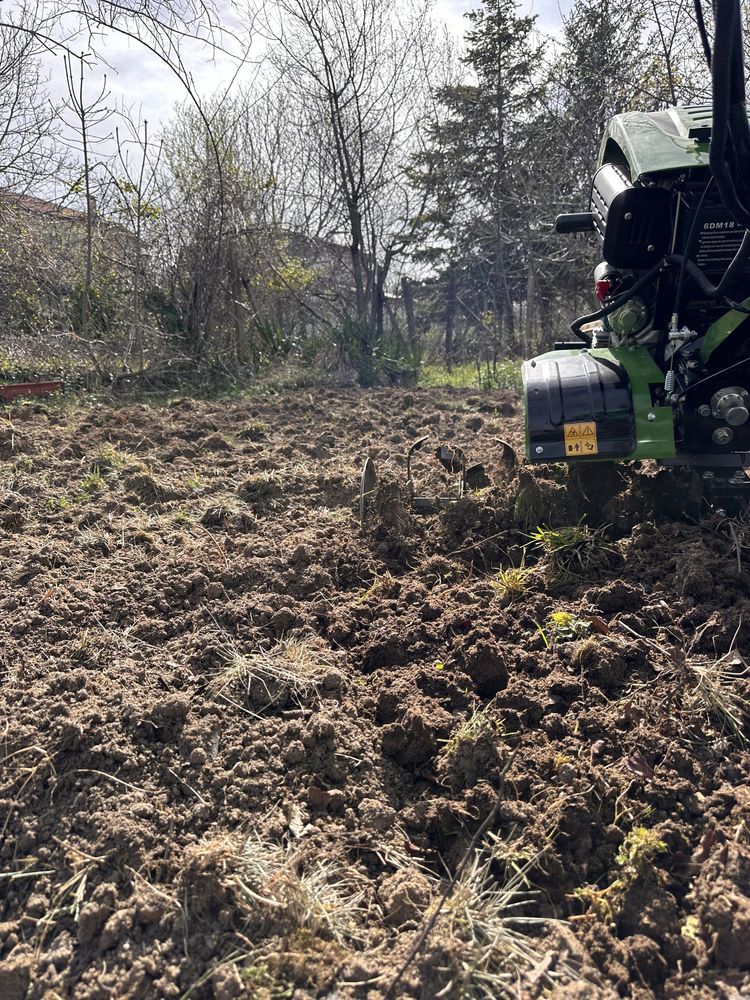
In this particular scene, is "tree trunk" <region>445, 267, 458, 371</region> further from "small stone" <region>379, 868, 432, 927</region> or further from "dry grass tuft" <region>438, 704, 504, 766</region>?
"small stone" <region>379, 868, 432, 927</region>

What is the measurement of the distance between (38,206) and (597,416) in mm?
9183

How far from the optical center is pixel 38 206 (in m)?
9.56

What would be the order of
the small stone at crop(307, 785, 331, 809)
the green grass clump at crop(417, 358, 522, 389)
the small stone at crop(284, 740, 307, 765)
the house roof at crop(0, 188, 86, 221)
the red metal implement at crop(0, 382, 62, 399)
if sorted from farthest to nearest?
1. the green grass clump at crop(417, 358, 522, 389)
2. the house roof at crop(0, 188, 86, 221)
3. the red metal implement at crop(0, 382, 62, 399)
4. the small stone at crop(284, 740, 307, 765)
5. the small stone at crop(307, 785, 331, 809)

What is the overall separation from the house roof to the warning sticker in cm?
834

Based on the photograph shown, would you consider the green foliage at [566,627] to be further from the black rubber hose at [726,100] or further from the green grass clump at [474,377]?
the green grass clump at [474,377]

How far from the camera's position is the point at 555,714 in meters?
2.37

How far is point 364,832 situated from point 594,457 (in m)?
1.97

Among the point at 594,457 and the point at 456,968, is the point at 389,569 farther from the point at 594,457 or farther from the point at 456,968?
the point at 456,968

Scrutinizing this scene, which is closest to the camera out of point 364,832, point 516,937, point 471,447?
point 516,937

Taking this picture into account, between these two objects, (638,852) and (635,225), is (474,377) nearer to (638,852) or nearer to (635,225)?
(635,225)

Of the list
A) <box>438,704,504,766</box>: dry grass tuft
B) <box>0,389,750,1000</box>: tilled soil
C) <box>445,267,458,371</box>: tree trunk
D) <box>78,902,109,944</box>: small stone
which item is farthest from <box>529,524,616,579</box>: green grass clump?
<box>445,267,458,371</box>: tree trunk

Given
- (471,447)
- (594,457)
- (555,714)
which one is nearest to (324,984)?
(555,714)

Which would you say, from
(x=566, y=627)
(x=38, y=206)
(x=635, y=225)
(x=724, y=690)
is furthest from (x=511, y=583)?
(x=38, y=206)

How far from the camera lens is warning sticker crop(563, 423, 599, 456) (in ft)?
10.6
